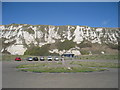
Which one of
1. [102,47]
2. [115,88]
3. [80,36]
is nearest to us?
[115,88]

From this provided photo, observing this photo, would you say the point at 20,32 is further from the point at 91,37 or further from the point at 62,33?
the point at 91,37

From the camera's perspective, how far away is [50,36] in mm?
104438

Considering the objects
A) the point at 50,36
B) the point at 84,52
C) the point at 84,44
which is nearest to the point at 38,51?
the point at 50,36

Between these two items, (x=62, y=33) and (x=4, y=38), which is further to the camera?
(x=62, y=33)

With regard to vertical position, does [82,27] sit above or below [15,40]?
above

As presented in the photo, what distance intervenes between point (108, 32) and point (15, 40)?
6749 cm

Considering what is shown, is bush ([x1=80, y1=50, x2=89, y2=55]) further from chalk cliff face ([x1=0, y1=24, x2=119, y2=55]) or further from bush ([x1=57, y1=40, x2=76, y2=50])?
→ bush ([x1=57, y1=40, x2=76, y2=50])

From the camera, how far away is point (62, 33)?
108 metres

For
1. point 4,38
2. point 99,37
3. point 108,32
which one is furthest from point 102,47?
point 4,38

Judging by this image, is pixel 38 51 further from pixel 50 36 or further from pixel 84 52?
pixel 84 52

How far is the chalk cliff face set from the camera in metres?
96.4

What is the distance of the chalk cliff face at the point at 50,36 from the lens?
9644 centimetres

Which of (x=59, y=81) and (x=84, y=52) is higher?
(x=59, y=81)

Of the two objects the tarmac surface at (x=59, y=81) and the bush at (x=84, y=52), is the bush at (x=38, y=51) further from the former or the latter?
the tarmac surface at (x=59, y=81)
